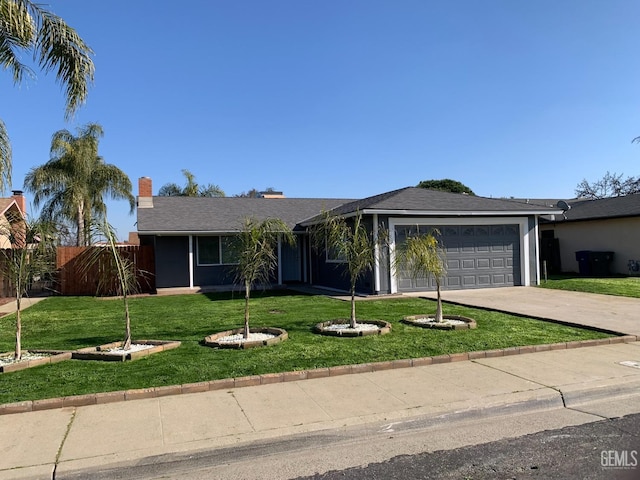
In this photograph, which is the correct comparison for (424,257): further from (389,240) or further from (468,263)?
(468,263)

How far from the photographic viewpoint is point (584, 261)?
22.1 meters

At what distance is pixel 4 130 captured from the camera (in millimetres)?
10133

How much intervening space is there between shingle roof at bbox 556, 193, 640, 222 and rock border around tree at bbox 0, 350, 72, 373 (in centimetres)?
2165

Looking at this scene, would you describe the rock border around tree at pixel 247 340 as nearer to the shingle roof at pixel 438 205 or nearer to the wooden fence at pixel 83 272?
the shingle roof at pixel 438 205

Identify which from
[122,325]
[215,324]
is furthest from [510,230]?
[122,325]

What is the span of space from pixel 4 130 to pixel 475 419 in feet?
33.8

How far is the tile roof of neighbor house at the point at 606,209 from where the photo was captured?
→ 70.7 ft

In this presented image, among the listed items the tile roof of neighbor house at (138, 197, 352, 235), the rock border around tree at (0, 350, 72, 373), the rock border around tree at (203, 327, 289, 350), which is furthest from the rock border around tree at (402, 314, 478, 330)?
the tile roof of neighbor house at (138, 197, 352, 235)

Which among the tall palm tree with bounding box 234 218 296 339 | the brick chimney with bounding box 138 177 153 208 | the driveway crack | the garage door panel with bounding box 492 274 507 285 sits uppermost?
the brick chimney with bounding box 138 177 153 208

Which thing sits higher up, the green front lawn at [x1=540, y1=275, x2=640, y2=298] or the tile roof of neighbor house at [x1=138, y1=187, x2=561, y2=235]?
the tile roof of neighbor house at [x1=138, y1=187, x2=561, y2=235]

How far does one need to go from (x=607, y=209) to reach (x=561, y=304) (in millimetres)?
13003

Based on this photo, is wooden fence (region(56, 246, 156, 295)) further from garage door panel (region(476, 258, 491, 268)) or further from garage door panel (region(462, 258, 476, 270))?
garage door panel (region(476, 258, 491, 268))

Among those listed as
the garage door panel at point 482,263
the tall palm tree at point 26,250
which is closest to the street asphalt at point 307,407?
the tall palm tree at point 26,250

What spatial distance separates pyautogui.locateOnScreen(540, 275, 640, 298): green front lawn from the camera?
50.6ft
